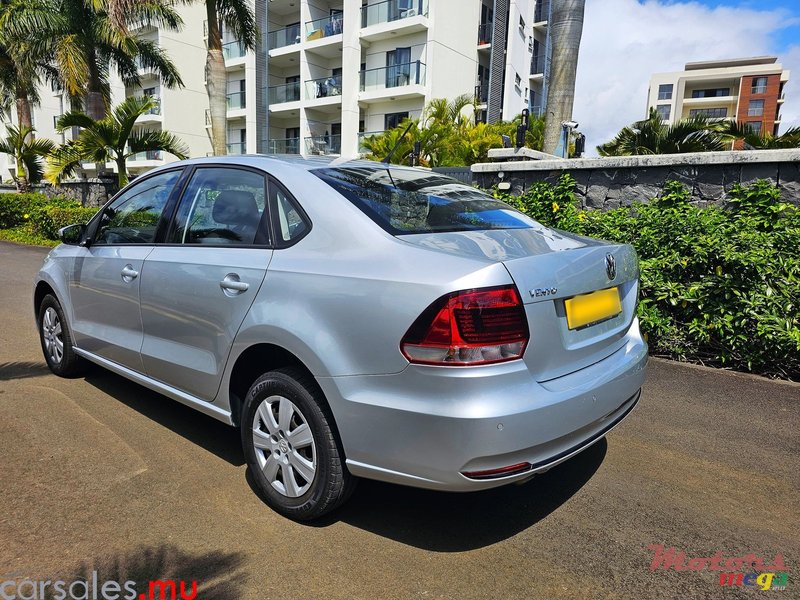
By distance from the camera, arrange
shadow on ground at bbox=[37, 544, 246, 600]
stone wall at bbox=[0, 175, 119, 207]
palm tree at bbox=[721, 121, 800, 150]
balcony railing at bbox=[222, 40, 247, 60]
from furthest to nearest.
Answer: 1. balcony railing at bbox=[222, 40, 247, 60]
2. stone wall at bbox=[0, 175, 119, 207]
3. palm tree at bbox=[721, 121, 800, 150]
4. shadow on ground at bbox=[37, 544, 246, 600]

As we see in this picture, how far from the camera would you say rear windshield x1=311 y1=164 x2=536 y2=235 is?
8.70 feet

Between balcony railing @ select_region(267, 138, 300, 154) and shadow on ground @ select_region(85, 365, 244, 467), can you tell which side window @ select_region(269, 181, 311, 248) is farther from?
balcony railing @ select_region(267, 138, 300, 154)

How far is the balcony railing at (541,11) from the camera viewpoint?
35562 millimetres

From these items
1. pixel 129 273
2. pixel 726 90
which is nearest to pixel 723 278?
pixel 129 273

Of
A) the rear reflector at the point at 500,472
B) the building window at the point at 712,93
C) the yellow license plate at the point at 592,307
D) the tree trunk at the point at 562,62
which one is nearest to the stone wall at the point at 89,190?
the tree trunk at the point at 562,62

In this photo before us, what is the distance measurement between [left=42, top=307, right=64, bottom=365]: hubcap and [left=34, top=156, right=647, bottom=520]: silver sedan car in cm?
127

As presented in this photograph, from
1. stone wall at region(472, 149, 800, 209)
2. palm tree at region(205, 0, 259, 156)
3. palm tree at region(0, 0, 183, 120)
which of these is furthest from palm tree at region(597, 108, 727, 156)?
palm tree at region(0, 0, 183, 120)

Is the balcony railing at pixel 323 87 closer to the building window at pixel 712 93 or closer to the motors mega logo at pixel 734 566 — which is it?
the motors mega logo at pixel 734 566

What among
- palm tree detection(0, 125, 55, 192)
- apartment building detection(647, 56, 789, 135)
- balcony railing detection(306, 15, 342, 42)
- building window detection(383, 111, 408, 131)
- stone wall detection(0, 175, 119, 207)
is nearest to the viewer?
stone wall detection(0, 175, 119, 207)

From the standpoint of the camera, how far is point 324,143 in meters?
30.5

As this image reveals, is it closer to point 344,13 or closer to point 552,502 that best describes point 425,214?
point 552,502

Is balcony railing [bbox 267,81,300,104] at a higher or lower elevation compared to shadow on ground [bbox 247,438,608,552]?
higher

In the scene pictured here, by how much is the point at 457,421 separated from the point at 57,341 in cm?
378

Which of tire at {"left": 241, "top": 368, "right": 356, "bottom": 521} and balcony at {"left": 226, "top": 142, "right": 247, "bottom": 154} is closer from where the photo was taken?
tire at {"left": 241, "top": 368, "right": 356, "bottom": 521}
